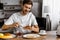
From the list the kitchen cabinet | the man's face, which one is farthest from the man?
the kitchen cabinet

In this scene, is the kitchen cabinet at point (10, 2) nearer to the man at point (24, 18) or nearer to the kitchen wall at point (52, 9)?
the kitchen wall at point (52, 9)

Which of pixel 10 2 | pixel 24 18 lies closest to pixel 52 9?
pixel 10 2

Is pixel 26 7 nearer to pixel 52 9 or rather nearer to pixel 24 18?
pixel 24 18

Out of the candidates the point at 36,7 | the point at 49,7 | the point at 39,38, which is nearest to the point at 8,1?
the point at 36,7

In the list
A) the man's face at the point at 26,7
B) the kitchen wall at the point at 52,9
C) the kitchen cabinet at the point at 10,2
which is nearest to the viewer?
the man's face at the point at 26,7

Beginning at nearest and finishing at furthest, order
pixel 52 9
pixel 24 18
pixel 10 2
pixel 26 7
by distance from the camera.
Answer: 1. pixel 26 7
2. pixel 24 18
3. pixel 52 9
4. pixel 10 2

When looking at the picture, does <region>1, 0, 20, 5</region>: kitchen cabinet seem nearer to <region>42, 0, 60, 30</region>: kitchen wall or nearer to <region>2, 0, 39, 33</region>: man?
<region>42, 0, 60, 30</region>: kitchen wall

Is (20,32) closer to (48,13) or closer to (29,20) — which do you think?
(29,20)

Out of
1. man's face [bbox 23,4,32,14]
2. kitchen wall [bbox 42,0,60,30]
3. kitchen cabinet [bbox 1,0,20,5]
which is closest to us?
man's face [bbox 23,4,32,14]

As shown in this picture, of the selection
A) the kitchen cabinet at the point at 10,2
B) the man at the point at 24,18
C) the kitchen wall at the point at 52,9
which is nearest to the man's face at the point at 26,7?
the man at the point at 24,18

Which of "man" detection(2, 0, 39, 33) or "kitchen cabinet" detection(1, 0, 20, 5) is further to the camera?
"kitchen cabinet" detection(1, 0, 20, 5)

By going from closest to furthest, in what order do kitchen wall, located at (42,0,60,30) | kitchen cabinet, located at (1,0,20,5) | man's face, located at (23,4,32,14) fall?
1. man's face, located at (23,4,32,14)
2. kitchen wall, located at (42,0,60,30)
3. kitchen cabinet, located at (1,0,20,5)

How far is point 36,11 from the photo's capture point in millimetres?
3574

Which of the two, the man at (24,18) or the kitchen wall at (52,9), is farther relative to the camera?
the kitchen wall at (52,9)
